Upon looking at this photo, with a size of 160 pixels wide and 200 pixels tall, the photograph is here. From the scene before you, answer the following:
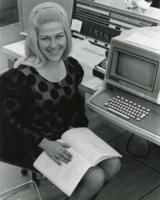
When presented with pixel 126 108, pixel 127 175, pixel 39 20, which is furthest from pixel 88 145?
pixel 127 175

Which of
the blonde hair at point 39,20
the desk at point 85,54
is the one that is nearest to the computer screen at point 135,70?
the desk at point 85,54

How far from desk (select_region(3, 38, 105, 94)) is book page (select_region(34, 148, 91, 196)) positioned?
18.4 inches

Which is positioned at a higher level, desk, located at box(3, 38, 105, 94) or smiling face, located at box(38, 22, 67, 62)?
smiling face, located at box(38, 22, 67, 62)

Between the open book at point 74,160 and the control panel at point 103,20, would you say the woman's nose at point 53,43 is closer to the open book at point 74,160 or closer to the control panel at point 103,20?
the open book at point 74,160

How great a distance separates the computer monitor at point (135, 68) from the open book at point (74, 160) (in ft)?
1.09

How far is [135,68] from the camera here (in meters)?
1.63

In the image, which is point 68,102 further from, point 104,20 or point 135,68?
point 104,20


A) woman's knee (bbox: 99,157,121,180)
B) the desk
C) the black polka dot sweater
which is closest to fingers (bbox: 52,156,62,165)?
the black polka dot sweater

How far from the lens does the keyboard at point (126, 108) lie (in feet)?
5.20

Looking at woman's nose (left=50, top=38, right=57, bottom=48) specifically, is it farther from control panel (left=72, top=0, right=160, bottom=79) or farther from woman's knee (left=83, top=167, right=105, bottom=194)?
woman's knee (left=83, top=167, right=105, bottom=194)

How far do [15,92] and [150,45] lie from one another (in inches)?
26.6

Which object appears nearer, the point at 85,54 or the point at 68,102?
the point at 68,102

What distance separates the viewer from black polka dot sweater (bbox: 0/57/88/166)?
1.52m

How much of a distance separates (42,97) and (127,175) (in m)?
0.96
